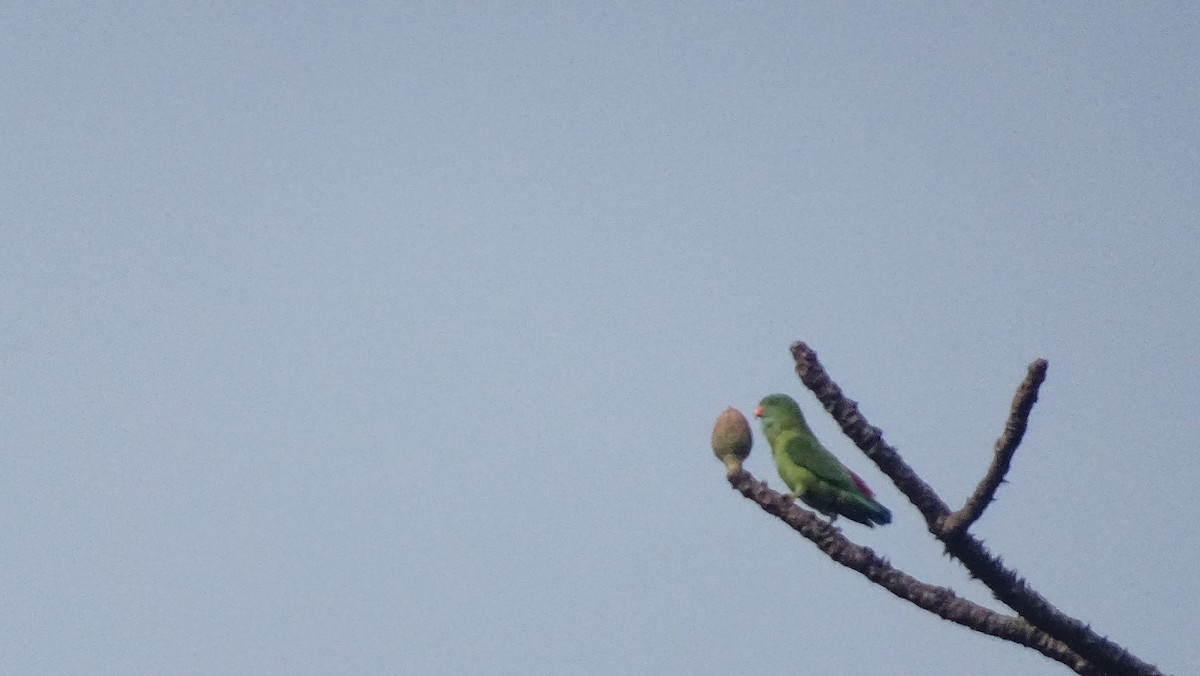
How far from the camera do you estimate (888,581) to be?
11.9ft

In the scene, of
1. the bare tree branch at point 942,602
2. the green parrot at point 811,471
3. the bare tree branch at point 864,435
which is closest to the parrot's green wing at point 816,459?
the green parrot at point 811,471

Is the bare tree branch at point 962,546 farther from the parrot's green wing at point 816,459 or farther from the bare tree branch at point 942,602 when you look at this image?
the parrot's green wing at point 816,459

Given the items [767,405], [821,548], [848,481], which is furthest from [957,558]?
[767,405]

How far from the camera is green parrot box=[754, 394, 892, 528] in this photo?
557 cm

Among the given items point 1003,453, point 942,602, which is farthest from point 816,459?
point 1003,453

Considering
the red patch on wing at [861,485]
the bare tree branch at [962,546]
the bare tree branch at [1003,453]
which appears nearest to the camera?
the bare tree branch at [1003,453]

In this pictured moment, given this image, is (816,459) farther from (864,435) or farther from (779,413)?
(864,435)

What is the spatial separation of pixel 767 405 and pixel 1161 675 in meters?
2.84

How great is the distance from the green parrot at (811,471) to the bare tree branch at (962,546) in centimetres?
197

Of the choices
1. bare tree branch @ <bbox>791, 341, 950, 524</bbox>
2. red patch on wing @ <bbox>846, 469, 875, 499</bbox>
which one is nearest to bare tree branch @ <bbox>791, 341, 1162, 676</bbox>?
bare tree branch @ <bbox>791, 341, 950, 524</bbox>

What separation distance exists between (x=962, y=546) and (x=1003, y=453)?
0.38 meters

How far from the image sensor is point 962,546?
345 centimetres

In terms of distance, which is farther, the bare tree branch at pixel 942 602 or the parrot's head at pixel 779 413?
the parrot's head at pixel 779 413

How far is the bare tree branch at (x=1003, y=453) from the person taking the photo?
3.09 metres
